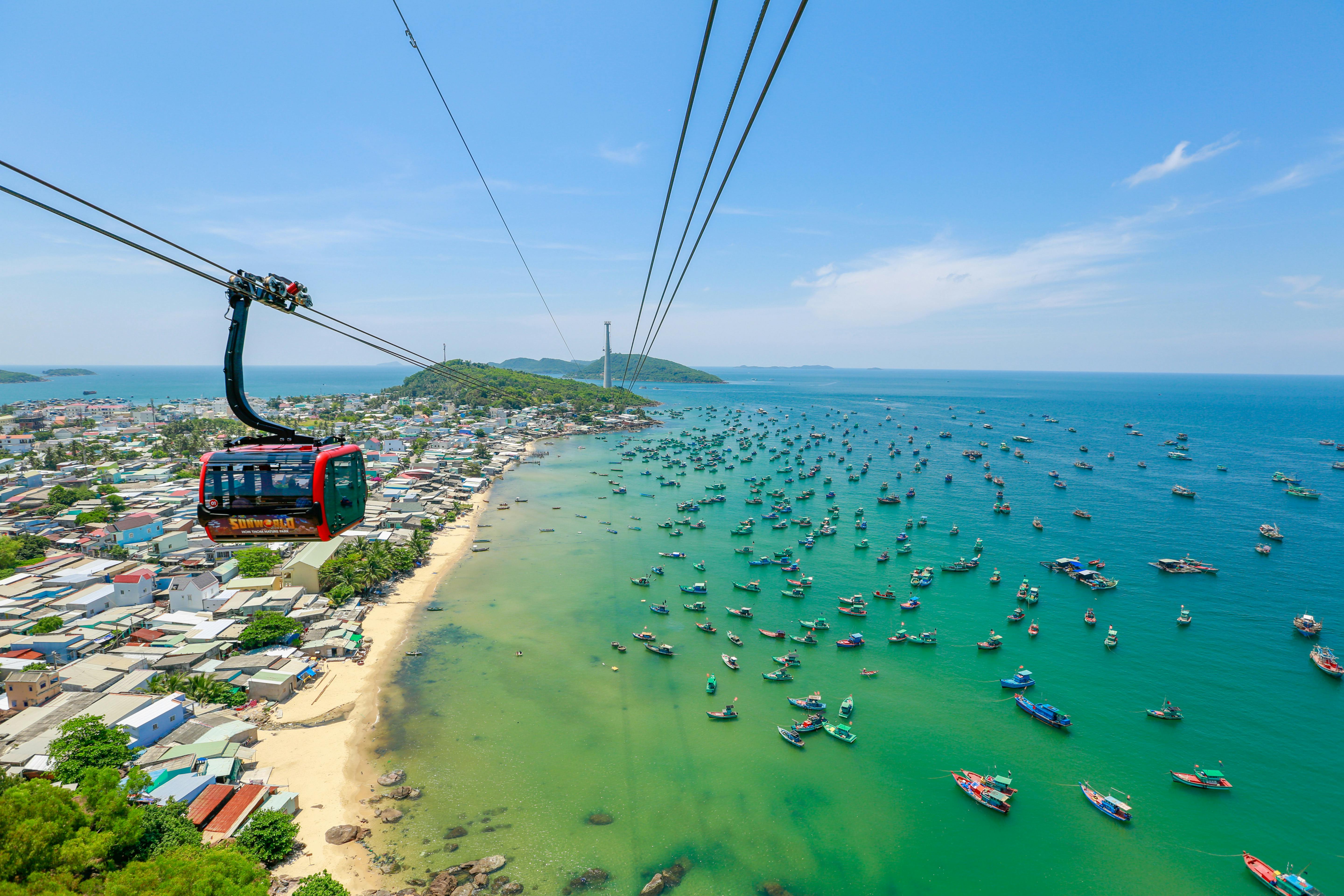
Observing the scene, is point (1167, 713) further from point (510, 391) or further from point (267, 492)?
point (510, 391)

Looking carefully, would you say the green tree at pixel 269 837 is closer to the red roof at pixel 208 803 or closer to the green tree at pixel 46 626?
the red roof at pixel 208 803

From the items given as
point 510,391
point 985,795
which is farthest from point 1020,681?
point 510,391

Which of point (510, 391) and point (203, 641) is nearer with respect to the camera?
point (203, 641)

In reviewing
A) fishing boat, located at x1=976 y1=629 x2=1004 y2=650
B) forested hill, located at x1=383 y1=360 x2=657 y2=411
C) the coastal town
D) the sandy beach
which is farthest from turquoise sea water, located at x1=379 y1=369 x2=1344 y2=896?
forested hill, located at x1=383 y1=360 x2=657 y2=411

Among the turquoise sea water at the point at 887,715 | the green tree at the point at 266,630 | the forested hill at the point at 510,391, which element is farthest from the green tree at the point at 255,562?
the forested hill at the point at 510,391

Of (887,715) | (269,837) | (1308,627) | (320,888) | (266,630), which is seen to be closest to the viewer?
(320,888)

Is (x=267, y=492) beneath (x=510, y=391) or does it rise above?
beneath

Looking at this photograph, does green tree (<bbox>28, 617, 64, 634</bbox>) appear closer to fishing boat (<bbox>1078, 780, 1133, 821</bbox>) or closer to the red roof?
the red roof
